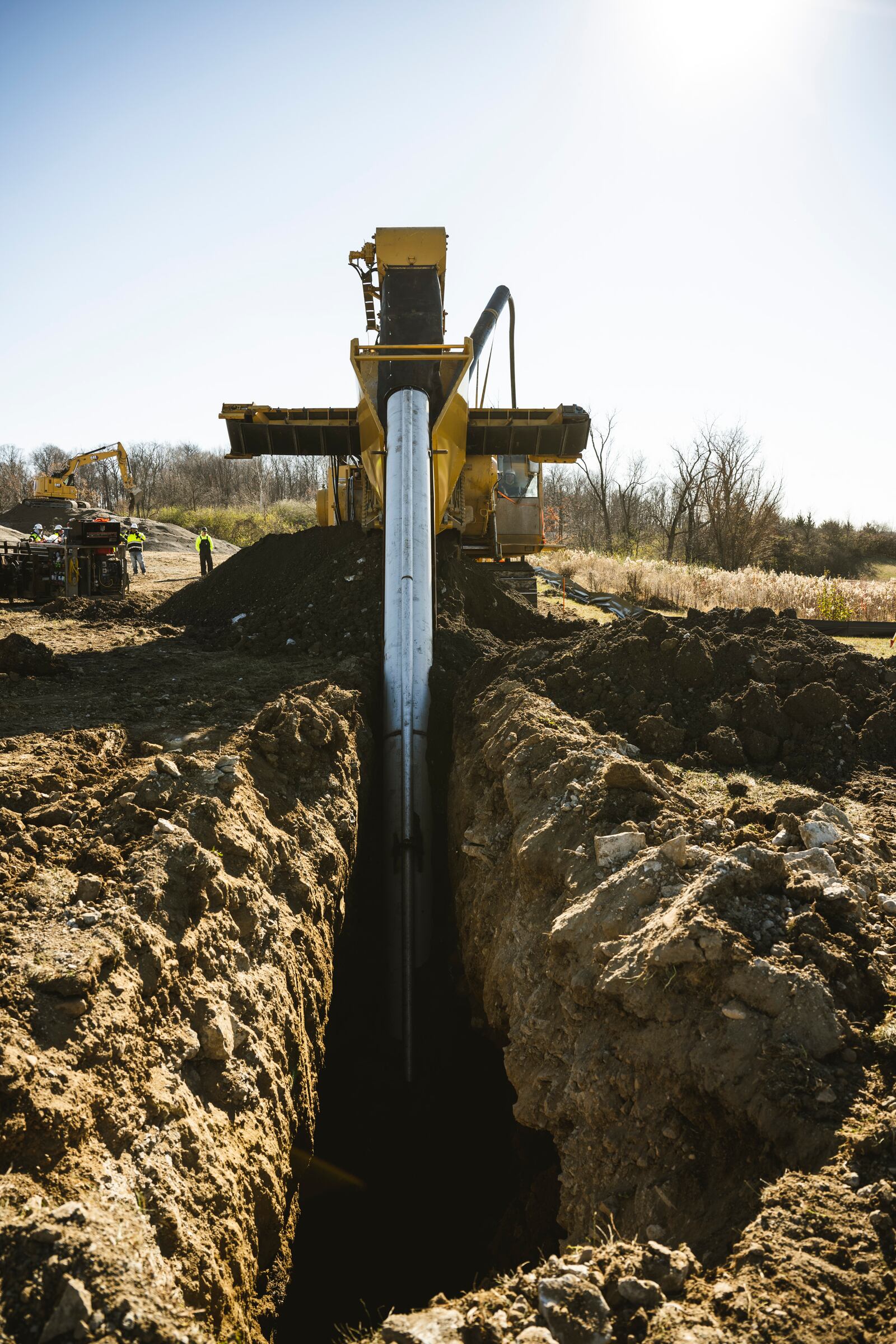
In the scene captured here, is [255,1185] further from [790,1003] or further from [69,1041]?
[790,1003]

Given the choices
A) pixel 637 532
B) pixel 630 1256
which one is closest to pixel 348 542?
pixel 630 1256

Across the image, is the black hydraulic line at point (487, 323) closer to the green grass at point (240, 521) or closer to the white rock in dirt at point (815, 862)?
the white rock in dirt at point (815, 862)

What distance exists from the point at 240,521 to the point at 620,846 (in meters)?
42.7

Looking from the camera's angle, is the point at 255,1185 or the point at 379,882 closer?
the point at 255,1185

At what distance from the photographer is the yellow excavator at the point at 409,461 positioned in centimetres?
671

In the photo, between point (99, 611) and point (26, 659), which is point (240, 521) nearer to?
point (99, 611)

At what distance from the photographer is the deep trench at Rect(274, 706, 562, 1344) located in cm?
407

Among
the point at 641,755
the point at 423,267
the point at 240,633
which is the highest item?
the point at 423,267

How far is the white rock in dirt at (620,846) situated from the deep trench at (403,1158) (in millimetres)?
1605

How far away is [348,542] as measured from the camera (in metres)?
10.8

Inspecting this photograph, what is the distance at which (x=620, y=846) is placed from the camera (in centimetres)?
399

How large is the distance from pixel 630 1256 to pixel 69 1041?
6.61ft

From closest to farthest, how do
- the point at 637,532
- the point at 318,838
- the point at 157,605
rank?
1. the point at 318,838
2. the point at 157,605
3. the point at 637,532

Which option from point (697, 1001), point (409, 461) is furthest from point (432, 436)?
point (697, 1001)
